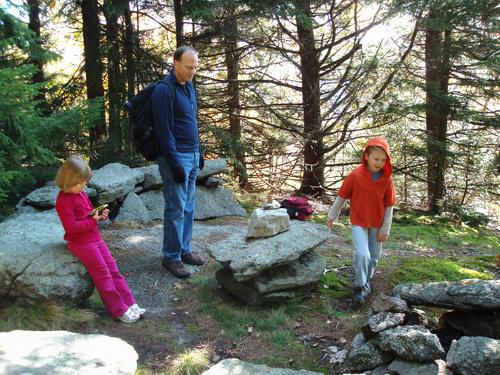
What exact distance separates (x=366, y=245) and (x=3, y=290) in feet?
12.2

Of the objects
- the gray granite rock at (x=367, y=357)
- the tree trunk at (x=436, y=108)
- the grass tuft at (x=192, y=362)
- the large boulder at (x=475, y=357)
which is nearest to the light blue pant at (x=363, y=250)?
the gray granite rock at (x=367, y=357)

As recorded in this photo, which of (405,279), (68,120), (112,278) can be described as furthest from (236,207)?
(112,278)

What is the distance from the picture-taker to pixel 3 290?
13.0 ft

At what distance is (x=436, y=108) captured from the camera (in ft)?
34.8

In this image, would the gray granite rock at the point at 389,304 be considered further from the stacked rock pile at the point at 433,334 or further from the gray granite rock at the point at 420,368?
the gray granite rock at the point at 420,368

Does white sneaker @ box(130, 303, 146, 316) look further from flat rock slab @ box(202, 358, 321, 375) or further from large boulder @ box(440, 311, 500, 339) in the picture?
large boulder @ box(440, 311, 500, 339)

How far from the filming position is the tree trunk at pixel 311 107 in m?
11.4

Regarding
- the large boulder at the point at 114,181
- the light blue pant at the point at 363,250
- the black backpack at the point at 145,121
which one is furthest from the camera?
the large boulder at the point at 114,181

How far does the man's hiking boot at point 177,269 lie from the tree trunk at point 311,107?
6725mm

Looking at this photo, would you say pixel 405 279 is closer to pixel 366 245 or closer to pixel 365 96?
pixel 366 245

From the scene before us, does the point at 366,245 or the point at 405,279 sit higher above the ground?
the point at 366,245

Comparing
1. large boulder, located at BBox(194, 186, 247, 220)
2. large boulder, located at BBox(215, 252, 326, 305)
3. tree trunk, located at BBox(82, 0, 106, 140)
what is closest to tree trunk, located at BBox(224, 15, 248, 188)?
large boulder, located at BBox(194, 186, 247, 220)

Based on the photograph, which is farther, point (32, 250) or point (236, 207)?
point (236, 207)

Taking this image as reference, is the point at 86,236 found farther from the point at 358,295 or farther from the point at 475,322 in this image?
the point at 475,322
